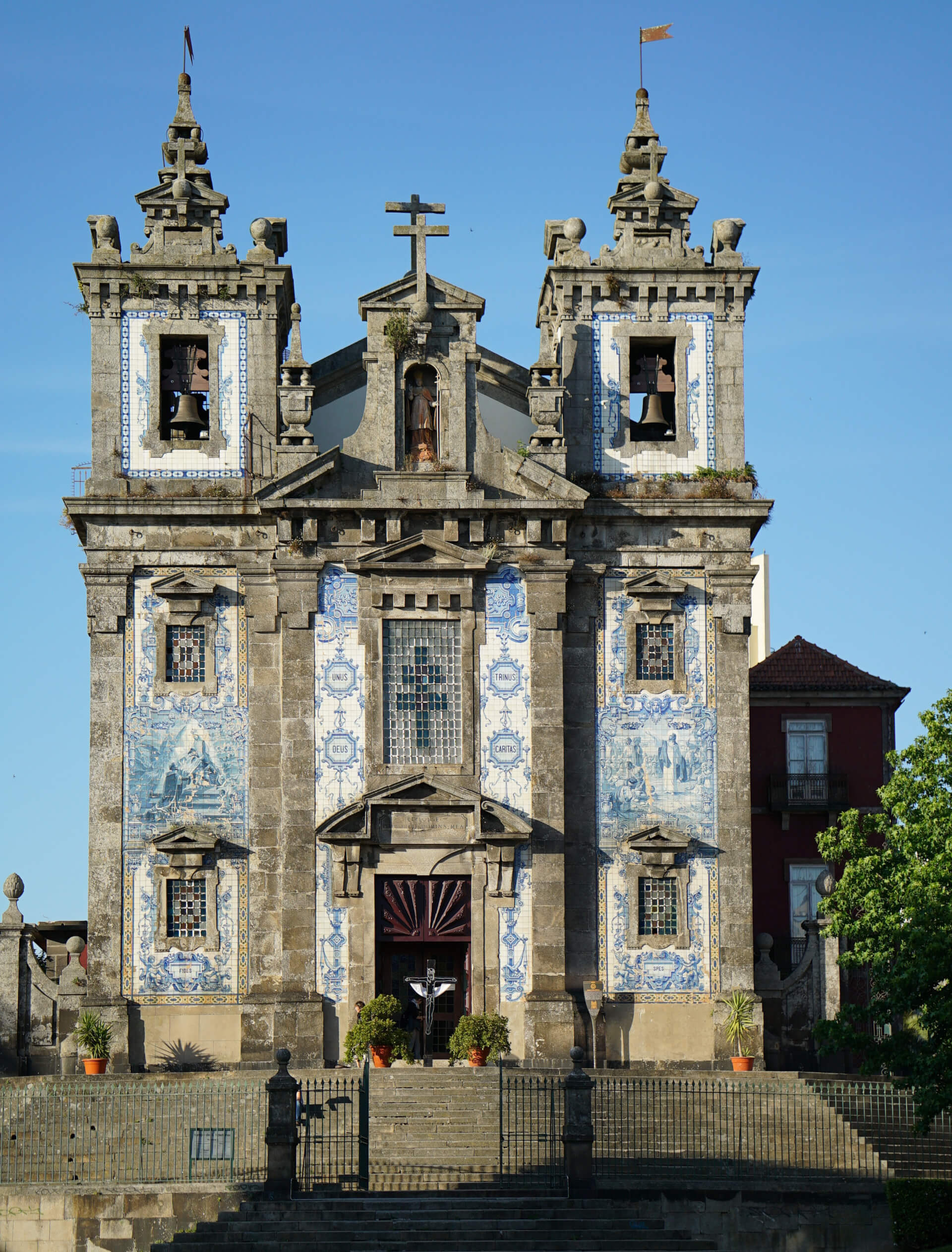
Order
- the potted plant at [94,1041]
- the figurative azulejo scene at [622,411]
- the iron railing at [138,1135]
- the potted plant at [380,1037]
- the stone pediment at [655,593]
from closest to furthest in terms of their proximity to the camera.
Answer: the iron railing at [138,1135] → the potted plant at [380,1037] → the potted plant at [94,1041] → the stone pediment at [655,593] → the figurative azulejo scene at [622,411]

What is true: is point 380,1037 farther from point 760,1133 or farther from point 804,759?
point 804,759

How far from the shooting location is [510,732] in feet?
134

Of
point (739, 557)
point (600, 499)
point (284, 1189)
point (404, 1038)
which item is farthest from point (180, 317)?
point (284, 1189)

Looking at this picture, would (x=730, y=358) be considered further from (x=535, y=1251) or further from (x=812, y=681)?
(x=535, y=1251)

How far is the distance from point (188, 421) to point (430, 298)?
4.98m

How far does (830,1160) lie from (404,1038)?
25.4ft

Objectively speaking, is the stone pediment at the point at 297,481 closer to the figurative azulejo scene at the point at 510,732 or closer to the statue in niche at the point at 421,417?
the statue in niche at the point at 421,417

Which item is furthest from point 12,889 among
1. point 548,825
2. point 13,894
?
point 548,825

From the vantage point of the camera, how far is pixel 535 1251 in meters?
30.6

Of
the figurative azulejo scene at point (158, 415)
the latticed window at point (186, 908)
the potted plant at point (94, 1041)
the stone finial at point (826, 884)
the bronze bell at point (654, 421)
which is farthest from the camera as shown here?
the bronze bell at point (654, 421)


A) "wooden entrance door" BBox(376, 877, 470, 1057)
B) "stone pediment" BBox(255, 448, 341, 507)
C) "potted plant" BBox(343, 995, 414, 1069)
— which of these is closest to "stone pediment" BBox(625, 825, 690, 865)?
"wooden entrance door" BBox(376, 877, 470, 1057)

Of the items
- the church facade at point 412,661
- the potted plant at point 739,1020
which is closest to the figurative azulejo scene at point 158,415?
the church facade at point 412,661

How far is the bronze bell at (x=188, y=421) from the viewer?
42.2 m

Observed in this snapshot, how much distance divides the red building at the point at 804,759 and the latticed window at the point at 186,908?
41.8 ft
